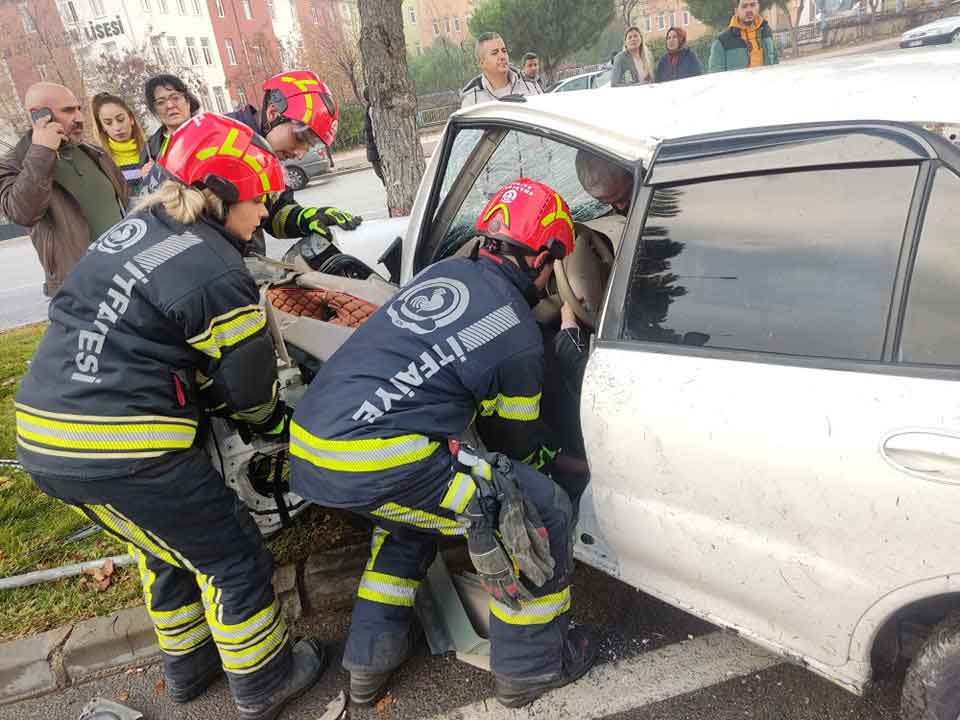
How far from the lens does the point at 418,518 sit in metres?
2.04

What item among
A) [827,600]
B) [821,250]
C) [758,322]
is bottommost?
[827,600]

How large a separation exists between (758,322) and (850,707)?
1.12 meters

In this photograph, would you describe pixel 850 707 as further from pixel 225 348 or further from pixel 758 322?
pixel 225 348

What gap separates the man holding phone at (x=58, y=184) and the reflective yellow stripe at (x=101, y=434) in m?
1.88

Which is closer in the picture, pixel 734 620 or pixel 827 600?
pixel 827 600

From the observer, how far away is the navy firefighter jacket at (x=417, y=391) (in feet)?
6.28

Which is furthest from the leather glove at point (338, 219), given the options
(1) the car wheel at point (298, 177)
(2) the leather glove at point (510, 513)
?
(1) the car wheel at point (298, 177)

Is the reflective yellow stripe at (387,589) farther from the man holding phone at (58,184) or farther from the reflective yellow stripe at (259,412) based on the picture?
the man holding phone at (58,184)

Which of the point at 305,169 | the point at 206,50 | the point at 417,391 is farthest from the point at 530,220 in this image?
the point at 206,50

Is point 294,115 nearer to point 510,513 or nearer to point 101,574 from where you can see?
point 510,513

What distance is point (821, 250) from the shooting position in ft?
4.93

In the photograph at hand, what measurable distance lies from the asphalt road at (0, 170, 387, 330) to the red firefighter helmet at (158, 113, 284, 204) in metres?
7.27

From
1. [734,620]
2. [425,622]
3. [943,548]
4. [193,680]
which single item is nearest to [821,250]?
[943,548]

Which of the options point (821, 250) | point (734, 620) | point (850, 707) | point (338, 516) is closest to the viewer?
point (821, 250)
